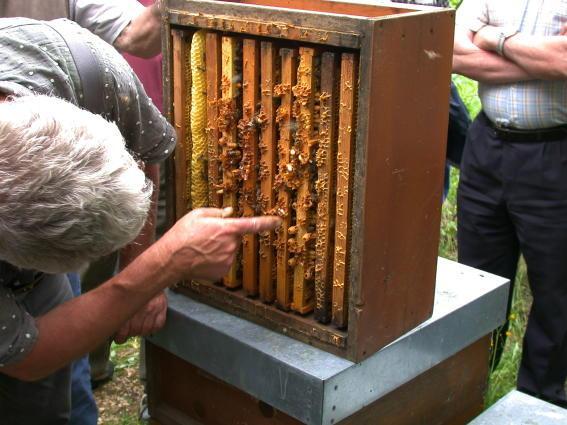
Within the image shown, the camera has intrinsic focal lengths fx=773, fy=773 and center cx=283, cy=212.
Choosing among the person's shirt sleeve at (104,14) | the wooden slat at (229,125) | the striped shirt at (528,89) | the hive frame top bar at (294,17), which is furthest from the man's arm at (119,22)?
the striped shirt at (528,89)

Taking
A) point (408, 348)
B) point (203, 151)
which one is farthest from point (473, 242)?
point (203, 151)

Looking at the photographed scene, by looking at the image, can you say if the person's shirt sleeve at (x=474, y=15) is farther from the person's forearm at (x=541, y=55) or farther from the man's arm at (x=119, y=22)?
the man's arm at (x=119, y=22)

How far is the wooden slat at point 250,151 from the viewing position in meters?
1.77

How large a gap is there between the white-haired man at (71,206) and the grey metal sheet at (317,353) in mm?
139

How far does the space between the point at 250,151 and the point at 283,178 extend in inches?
4.7

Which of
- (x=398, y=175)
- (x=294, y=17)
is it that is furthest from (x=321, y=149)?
(x=294, y=17)

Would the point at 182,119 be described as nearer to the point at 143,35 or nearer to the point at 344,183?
the point at 344,183

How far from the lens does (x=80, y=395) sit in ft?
8.02

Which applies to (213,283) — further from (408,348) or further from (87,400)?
(87,400)

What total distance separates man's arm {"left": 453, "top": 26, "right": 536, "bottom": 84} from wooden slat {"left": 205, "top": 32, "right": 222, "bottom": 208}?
52.7 inches

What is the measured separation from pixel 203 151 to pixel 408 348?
2.32 feet

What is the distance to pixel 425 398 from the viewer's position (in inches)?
81.1

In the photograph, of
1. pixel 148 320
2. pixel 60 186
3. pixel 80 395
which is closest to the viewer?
pixel 60 186

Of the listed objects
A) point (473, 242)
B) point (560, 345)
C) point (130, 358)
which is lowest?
point (130, 358)
